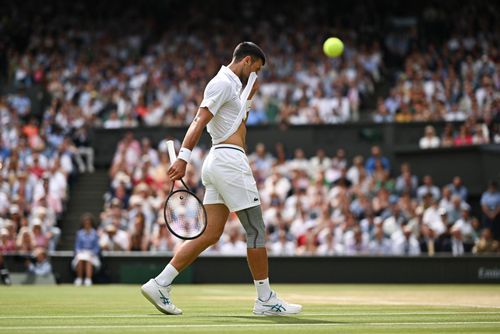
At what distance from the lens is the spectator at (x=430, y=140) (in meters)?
23.1

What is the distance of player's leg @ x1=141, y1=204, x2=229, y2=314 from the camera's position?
8.82 metres

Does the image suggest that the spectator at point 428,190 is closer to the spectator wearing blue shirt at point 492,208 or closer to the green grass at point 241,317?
the spectator wearing blue shirt at point 492,208

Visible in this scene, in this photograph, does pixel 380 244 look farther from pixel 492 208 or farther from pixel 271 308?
pixel 271 308

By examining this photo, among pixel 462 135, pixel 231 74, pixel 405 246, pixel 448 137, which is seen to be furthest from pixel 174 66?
pixel 231 74

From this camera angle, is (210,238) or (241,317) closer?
(241,317)

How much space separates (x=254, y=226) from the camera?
29.3 ft

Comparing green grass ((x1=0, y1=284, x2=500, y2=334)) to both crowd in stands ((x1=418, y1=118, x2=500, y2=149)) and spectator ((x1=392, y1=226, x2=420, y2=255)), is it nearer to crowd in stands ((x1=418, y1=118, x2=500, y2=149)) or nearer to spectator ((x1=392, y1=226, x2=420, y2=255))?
spectator ((x1=392, y1=226, x2=420, y2=255))

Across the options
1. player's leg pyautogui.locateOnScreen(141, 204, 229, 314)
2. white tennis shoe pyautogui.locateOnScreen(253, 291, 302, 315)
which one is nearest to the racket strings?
player's leg pyautogui.locateOnScreen(141, 204, 229, 314)

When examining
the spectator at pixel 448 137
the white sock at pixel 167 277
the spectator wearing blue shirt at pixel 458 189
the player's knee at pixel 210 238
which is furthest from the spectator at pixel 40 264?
the player's knee at pixel 210 238

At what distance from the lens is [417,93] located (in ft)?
80.4

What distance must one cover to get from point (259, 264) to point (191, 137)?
1.31 metres

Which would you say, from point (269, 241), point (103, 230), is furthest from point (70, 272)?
point (269, 241)

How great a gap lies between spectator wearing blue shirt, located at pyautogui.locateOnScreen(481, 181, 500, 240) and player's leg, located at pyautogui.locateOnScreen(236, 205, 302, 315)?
12.4 meters

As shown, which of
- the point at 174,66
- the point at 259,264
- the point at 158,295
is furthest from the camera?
the point at 174,66
